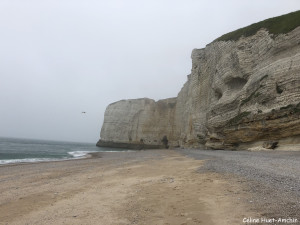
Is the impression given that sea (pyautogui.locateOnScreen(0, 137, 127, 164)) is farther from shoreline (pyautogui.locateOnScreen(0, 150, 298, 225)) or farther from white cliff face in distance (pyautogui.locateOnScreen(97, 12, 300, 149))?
shoreline (pyautogui.locateOnScreen(0, 150, 298, 225))

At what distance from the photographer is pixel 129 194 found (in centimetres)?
761

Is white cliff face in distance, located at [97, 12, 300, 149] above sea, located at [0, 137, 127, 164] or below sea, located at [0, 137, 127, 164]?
above

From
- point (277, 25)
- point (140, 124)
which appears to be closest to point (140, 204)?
point (277, 25)

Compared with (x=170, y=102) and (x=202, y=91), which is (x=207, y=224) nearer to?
(x=202, y=91)

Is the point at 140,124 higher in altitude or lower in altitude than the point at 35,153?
higher

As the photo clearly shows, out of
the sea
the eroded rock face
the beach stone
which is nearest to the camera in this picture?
the beach stone

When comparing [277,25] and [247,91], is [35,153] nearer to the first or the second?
[247,91]

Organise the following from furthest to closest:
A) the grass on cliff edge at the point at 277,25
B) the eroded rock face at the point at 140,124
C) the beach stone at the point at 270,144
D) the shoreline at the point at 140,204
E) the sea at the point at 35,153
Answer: the eroded rock face at the point at 140,124
the sea at the point at 35,153
the grass on cliff edge at the point at 277,25
the beach stone at the point at 270,144
the shoreline at the point at 140,204

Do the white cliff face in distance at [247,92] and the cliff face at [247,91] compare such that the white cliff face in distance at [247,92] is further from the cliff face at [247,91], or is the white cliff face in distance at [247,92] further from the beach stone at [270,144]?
the beach stone at [270,144]

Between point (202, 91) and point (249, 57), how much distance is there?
1438 cm

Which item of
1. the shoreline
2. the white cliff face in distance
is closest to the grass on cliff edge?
the white cliff face in distance

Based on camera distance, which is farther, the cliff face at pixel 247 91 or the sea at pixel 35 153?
the sea at pixel 35 153

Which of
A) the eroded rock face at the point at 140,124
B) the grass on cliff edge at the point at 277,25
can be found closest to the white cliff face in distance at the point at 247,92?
the grass on cliff edge at the point at 277,25

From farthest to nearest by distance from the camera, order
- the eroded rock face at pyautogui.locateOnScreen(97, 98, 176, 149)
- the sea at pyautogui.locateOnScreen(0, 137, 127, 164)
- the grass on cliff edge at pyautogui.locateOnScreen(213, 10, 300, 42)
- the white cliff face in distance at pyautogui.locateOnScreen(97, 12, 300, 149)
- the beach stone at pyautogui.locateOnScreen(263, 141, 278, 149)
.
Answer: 1. the eroded rock face at pyautogui.locateOnScreen(97, 98, 176, 149)
2. the sea at pyautogui.locateOnScreen(0, 137, 127, 164)
3. the grass on cliff edge at pyautogui.locateOnScreen(213, 10, 300, 42)
4. the beach stone at pyautogui.locateOnScreen(263, 141, 278, 149)
5. the white cliff face in distance at pyautogui.locateOnScreen(97, 12, 300, 149)
